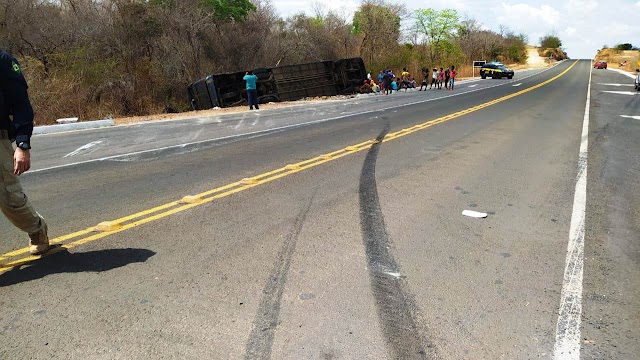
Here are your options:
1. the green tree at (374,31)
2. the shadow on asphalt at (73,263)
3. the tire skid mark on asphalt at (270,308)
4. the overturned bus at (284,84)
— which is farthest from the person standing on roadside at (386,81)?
the shadow on asphalt at (73,263)

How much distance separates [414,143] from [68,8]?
2398cm

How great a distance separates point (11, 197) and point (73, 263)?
2.44ft

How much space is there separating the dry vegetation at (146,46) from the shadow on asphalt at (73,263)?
1472 centimetres

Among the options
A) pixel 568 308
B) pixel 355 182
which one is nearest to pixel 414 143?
pixel 355 182

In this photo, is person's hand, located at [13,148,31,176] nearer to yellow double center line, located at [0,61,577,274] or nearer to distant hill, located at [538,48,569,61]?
yellow double center line, located at [0,61,577,274]

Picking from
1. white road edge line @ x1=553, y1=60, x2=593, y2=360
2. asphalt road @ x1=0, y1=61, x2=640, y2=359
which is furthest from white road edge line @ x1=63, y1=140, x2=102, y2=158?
white road edge line @ x1=553, y1=60, x2=593, y2=360

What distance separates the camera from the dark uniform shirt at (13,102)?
11.9ft

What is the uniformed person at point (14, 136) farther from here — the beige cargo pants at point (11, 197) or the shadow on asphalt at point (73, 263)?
the shadow on asphalt at point (73, 263)

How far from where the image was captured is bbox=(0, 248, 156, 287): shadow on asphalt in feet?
12.0

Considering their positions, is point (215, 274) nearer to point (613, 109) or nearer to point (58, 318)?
point (58, 318)

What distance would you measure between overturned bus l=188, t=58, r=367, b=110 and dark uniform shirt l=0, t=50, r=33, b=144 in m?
19.1

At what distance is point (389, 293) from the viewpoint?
11.5 feet

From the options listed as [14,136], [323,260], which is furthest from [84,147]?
[323,260]

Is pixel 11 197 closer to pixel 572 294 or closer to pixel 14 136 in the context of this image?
pixel 14 136
